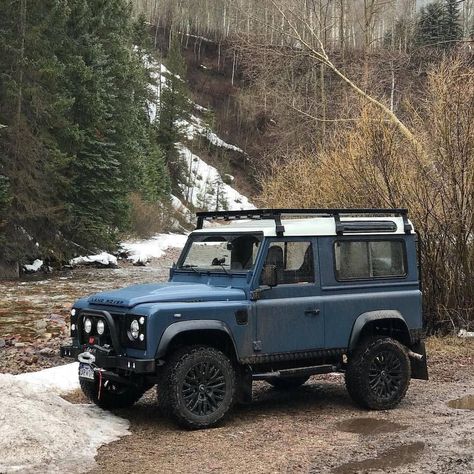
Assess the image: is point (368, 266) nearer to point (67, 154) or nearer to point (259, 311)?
point (259, 311)

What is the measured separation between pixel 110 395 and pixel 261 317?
2.09 m

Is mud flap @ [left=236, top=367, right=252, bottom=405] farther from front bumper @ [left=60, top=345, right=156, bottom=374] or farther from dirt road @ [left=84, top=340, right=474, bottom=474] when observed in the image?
front bumper @ [left=60, top=345, right=156, bottom=374]

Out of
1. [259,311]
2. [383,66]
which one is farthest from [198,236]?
[383,66]

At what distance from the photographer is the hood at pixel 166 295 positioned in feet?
24.1

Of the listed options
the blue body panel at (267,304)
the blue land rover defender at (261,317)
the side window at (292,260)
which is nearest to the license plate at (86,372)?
the blue land rover defender at (261,317)

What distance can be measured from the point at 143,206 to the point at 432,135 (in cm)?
Answer: 4163

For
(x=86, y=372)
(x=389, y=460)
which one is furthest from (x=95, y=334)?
(x=389, y=460)

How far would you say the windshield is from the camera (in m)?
8.07

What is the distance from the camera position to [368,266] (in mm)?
8758

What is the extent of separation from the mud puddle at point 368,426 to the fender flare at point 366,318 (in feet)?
2.85

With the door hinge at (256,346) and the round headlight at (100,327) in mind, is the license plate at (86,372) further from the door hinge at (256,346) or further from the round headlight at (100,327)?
the door hinge at (256,346)

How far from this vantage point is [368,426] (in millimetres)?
7812

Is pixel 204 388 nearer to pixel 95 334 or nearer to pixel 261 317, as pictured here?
pixel 261 317

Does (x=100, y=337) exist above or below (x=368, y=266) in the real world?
below
